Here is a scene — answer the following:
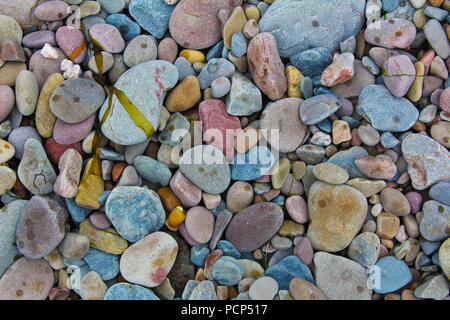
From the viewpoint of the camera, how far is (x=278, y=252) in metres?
1.65

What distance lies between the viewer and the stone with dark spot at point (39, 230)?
1.52m

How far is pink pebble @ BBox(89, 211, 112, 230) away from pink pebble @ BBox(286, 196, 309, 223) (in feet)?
2.76

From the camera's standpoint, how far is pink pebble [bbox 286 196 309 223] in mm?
1646

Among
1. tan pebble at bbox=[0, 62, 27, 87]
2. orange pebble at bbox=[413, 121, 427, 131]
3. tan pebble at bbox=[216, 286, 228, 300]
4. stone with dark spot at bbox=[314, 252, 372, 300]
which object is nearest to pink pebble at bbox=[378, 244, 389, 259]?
stone with dark spot at bbox=[314, 252, 372, 300]

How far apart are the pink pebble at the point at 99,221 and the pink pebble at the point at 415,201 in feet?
4.62

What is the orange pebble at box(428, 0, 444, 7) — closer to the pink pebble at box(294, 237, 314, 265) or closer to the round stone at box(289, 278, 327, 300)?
the pink pebble at box(294, 237, 314, 265)

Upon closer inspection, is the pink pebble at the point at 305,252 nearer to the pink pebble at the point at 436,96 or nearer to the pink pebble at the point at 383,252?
the pink pebble at the point at 383,252

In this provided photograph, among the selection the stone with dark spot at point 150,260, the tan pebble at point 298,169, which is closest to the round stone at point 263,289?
the stone with dark spot at point 150,260

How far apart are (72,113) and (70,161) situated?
23 cm

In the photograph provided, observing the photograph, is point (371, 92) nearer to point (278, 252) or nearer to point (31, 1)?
point (278, 252)

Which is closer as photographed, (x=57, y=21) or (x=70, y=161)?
(x=70, y=161)

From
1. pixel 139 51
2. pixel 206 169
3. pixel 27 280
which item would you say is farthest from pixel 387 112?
pixel 27 280
